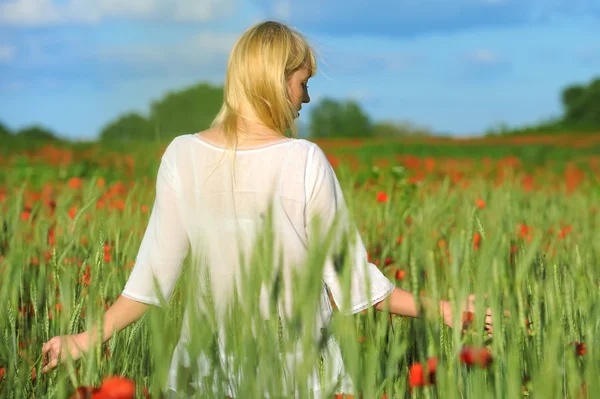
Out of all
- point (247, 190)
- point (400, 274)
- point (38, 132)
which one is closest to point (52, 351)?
point (247, 190)

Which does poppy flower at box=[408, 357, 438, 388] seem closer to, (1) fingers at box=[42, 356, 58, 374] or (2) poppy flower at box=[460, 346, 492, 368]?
(2) poppy flower at box=[460, 346, 492, 368]

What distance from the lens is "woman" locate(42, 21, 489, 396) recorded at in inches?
60.2

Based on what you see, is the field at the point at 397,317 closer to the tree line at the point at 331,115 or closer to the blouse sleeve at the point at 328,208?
the blouse sleeve at the point at 328,208

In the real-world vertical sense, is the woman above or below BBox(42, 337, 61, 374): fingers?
above

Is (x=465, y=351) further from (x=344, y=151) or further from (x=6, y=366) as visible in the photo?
(x=344, y=151)

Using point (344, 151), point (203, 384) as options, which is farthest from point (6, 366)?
point (344, 151)

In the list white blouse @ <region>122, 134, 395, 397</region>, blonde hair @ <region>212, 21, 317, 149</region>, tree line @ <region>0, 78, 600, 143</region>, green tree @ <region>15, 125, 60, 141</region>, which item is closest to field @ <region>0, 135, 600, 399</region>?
white blouse @ <region>122, 134, 395, 397</region>

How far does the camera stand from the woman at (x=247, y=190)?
1.53 meters

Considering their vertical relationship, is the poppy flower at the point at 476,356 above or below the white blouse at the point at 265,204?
below

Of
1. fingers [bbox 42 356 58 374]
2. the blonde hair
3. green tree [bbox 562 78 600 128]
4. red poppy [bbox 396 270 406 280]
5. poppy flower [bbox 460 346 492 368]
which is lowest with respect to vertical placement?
fingers [bbox 42 356 58 374]

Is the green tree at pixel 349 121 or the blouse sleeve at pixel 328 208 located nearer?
the blouse sleeve at pixel 328 208

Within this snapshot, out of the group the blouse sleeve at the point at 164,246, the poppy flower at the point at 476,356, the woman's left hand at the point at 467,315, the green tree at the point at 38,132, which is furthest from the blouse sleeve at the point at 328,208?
the green tree at the point at 38,132

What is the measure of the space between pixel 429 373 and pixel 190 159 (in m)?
0.75

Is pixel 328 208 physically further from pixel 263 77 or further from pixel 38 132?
pixel 38 132
